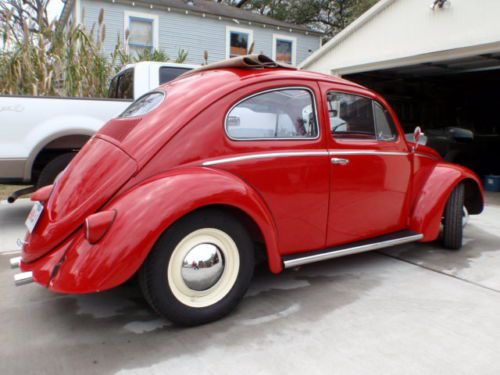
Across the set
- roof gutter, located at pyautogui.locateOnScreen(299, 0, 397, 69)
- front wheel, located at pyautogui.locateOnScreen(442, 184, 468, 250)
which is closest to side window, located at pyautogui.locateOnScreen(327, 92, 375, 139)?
front wheel, located at pyautogui.locateOnScreen(442, 184, 468, 250)

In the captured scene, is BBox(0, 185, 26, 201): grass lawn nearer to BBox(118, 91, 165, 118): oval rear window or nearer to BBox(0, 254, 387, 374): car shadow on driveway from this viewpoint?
BBox(0, 254, 387, 374): car shadow on driveway

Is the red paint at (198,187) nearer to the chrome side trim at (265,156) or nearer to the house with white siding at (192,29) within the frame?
the chrome side trim at (265,156)

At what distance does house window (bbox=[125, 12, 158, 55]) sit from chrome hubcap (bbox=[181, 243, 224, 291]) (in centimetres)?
1294

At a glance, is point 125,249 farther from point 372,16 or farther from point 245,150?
point 372,16

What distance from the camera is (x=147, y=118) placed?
284 centimetres

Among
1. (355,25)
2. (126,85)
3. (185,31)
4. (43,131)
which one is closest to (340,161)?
(43,131)

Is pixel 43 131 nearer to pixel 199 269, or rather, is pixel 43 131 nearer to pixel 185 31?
pixel 199 269

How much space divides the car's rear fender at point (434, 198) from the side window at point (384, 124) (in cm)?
60

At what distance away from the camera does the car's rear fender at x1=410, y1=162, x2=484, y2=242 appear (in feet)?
12.5

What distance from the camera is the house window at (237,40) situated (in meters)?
16.0

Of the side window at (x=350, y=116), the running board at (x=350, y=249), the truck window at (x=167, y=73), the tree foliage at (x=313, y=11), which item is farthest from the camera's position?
the tree foliage at (x=313, y=11)

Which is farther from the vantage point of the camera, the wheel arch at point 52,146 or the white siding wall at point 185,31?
the white siding wall at point 185,31

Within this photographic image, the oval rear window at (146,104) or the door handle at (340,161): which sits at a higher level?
the oval rear window at (146,104)

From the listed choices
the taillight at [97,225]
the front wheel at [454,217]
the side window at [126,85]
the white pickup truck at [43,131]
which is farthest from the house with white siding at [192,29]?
the taillight at [97,225]
